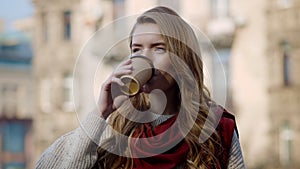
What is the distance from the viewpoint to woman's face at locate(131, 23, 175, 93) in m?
3.06

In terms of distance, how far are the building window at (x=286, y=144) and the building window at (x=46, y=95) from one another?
10.2 meters

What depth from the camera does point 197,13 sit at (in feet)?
86.4

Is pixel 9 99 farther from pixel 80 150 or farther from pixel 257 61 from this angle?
pixel 80 150

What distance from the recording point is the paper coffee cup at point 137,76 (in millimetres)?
2938

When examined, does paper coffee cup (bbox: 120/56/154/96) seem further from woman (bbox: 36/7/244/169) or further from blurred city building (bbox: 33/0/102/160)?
blurred city building (bbox: 33/0/102/160)

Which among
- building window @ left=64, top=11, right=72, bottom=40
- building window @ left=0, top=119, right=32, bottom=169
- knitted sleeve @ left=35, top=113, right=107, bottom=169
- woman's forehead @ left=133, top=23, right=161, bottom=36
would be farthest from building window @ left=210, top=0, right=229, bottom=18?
building window @ left=0, top=119, right=32, bottom=169

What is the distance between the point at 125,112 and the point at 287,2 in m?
21.7

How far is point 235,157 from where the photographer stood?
3.13 meters

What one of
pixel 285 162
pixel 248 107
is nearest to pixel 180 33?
pixel 285 162

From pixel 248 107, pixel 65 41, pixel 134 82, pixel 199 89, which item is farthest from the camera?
pixel 65 41

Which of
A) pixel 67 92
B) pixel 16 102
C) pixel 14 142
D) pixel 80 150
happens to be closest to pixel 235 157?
pixel 80 150

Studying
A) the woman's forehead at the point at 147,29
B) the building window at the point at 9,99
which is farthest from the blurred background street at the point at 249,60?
the building window at the point at 9,99

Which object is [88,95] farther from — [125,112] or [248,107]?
[248,107]

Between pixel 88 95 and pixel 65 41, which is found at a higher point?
pixel 88 95
